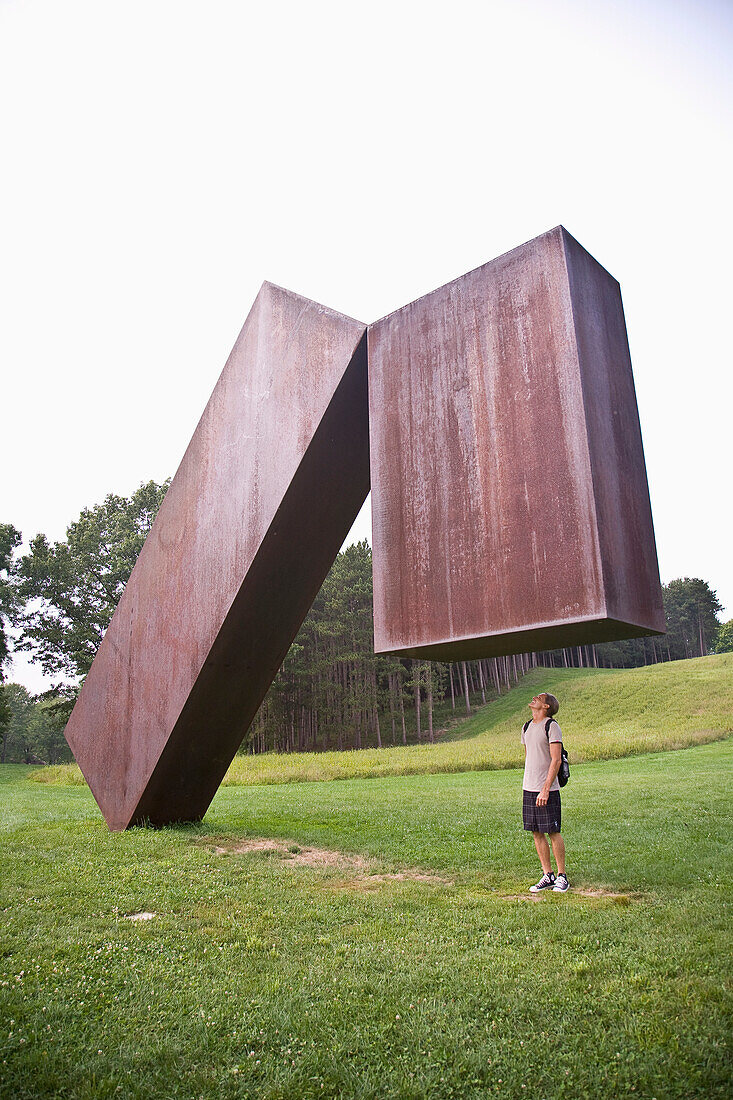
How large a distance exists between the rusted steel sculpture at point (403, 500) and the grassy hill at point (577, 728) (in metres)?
12.8

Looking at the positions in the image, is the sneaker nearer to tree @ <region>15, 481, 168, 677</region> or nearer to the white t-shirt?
the white t-shirt

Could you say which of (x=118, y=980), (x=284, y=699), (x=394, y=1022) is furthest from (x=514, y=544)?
(x=284, y=699)

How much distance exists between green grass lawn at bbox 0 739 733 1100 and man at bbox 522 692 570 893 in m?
0.23

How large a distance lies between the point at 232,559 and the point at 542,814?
356cm

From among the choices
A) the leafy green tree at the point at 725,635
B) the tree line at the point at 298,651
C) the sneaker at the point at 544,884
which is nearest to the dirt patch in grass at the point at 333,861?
the sneaker at the point at 544,884

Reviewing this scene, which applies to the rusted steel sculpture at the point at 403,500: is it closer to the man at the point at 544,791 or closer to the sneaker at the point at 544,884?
the man at the point at 544,791

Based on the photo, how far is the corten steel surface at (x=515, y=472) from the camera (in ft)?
13.7

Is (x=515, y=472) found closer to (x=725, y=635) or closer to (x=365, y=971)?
(x=365, y=971)

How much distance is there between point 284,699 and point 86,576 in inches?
578

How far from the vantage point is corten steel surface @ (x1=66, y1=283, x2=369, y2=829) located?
20.8 ft

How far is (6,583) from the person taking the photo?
37719 mm

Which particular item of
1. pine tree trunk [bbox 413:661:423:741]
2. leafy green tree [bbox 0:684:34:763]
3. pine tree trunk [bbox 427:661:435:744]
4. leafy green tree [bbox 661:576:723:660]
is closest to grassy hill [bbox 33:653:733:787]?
pine tree trunk [bbox 427:661:435:744]

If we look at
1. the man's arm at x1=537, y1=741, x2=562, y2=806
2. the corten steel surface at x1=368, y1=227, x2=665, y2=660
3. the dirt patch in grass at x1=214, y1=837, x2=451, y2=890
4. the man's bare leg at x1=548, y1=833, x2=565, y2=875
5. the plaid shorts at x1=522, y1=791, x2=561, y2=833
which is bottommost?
the dirt patch in grass at x1=214, y1=837, x2=451, y2=890

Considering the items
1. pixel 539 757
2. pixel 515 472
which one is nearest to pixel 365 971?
pixel 539 757
